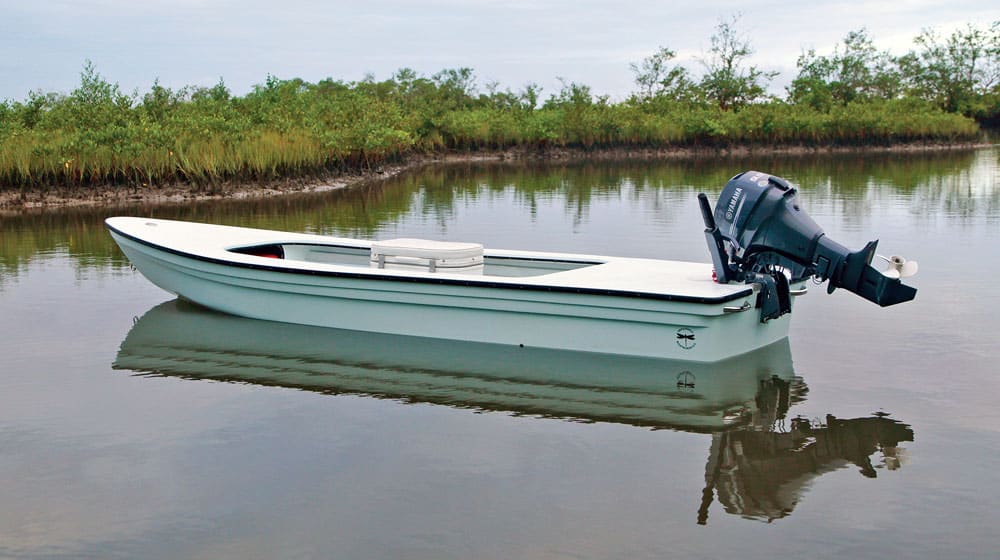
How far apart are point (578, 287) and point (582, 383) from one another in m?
0.70

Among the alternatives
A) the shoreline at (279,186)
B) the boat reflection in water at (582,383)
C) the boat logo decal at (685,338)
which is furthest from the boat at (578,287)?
the shoreline at (279,186)

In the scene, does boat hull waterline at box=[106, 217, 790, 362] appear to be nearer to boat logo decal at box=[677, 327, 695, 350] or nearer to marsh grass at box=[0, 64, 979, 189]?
boat logo decal at box=[677, 327, 695, 350]

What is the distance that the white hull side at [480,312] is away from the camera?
7113 mm

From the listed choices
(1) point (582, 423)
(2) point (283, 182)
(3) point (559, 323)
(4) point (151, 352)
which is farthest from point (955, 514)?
(2) point (283, 182)

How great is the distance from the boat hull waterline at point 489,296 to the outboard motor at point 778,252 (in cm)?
19

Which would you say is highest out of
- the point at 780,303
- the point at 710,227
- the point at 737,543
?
the point at 710,227

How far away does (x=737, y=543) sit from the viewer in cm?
435

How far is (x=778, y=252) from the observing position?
7078 mm

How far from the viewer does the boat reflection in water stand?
5.34 metres

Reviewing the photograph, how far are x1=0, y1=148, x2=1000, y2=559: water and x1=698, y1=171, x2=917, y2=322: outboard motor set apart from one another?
21.6 inches

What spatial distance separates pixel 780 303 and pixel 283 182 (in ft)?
48.3

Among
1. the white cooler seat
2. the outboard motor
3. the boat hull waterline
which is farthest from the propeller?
the white cooler seat

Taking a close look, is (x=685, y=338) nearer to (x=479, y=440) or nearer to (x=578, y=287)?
(x=578, y=287)

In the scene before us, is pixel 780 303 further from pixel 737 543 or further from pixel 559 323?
pixel 737 543
